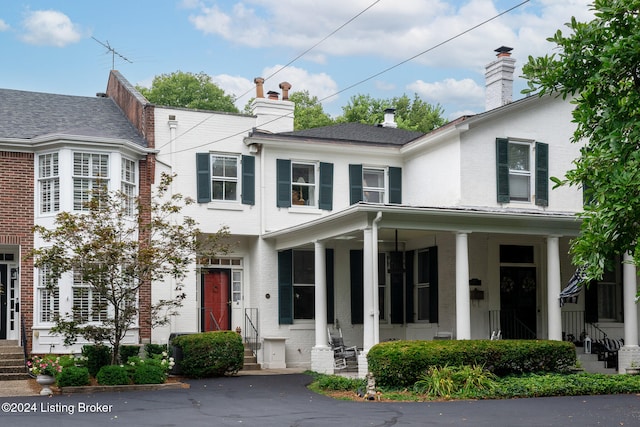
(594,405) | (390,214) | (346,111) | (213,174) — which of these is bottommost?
(594,405)

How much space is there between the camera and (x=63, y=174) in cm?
1983

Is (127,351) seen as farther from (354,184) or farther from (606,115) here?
(606,115)

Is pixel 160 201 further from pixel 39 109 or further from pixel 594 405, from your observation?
pixel 594 405

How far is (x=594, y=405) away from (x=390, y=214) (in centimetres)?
561

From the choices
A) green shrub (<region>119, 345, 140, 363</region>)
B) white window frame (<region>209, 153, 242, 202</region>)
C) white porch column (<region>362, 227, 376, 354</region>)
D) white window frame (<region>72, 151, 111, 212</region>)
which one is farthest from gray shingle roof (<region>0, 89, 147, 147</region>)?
white porch column (<region>362, 227, 376, 354</region>)

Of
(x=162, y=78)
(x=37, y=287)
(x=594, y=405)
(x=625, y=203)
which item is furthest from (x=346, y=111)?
(x=625, y=203)

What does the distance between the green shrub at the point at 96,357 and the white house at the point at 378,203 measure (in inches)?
130

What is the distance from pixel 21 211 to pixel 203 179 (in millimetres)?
4568

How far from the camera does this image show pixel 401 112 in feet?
168

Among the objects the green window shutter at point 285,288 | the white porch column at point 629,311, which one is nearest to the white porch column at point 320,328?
the green window shutter at point 285,288

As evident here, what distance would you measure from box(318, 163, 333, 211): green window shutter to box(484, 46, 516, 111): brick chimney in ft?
16.0

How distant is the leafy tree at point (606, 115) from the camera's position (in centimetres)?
870

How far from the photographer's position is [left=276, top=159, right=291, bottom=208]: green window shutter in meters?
22.4

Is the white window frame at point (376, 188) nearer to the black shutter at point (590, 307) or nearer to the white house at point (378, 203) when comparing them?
the white house at point (378, 203)
